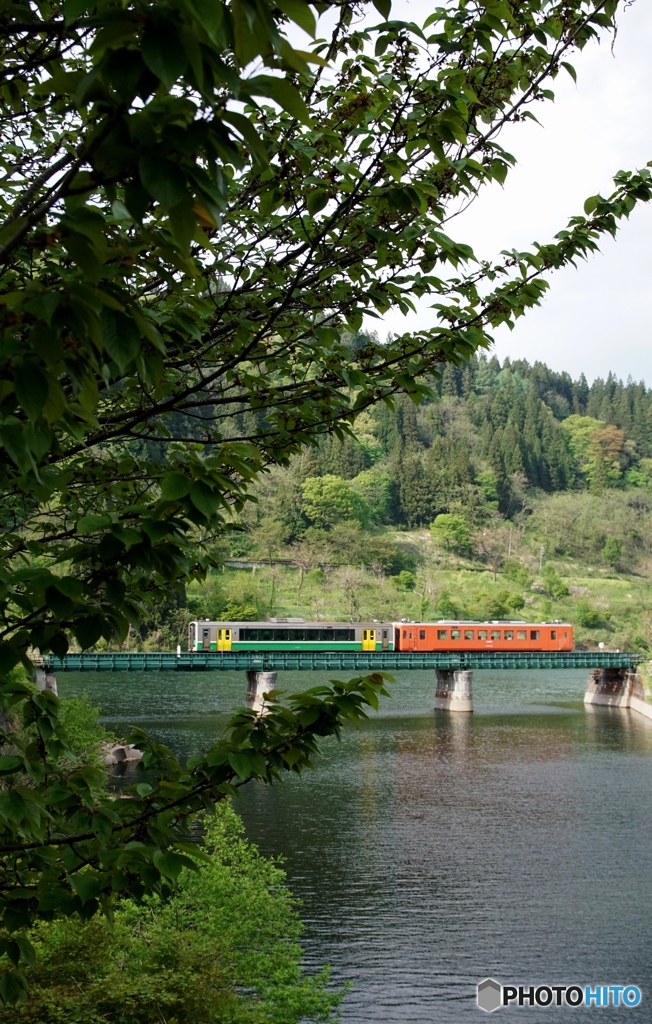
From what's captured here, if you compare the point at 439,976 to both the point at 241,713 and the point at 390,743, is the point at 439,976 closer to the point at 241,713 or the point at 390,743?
the point at 241,713

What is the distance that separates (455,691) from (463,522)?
49.7 m

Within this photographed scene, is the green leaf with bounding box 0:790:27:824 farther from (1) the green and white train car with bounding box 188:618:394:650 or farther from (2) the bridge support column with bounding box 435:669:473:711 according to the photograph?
(1) the green and white train car with bounding box 188:618:394:650

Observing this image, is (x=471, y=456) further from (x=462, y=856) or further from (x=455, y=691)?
(x=462, y=856)

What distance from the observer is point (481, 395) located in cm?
12525

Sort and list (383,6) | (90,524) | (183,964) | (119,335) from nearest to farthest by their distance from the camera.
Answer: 1. (119,335)
2. (383,6)
3. (90,524)
4. (183,964)

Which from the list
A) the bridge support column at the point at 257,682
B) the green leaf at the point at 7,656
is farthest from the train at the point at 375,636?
the green leaf at the point at 7,656

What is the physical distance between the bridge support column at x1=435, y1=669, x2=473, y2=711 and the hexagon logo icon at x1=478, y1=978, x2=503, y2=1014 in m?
29.3

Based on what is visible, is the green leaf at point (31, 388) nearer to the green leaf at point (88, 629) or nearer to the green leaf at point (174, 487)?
the green leaf at point (174, 487)

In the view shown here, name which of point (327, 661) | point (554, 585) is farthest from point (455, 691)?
point (554, 585)

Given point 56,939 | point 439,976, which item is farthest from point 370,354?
point 439,976

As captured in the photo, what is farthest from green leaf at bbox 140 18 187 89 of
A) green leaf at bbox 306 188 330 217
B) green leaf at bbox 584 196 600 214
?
green leaf at bbox 584 196 600 214

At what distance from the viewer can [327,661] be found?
44688 millimetres

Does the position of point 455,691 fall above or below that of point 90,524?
below

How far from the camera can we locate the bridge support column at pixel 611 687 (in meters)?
47.7
